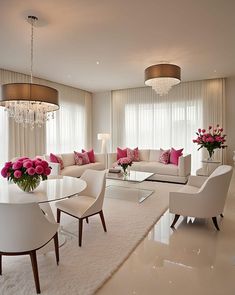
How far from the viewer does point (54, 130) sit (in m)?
7.11

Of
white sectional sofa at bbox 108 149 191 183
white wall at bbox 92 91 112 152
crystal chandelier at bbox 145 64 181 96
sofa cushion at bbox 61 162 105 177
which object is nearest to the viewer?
crystal chandelier at bbox 145 64 181 96

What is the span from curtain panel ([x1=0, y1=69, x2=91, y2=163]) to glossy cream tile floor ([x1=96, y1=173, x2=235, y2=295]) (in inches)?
178

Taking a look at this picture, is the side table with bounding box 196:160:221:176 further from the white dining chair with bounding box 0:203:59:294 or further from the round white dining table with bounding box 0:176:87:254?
the white dining chair with bounding box 0:203:59:294

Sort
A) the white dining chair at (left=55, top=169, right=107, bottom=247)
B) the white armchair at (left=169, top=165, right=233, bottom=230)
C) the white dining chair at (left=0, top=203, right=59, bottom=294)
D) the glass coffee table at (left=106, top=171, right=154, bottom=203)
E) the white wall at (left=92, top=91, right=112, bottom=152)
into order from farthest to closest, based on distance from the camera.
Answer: the white wall at (left=92, top=91, right=112, bottom=152) < the glass coffee table at (left=106, top=171, right=154, bottom=203) < the white armchair at (left=169, top=165, right=233, bottom=230) < the white dining chair at (left=55, top=169, right=107, bottom=247) < the white dining chair at (left=0, top=203, right=59, bottom=294)

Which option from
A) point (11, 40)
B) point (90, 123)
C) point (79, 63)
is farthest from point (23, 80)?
point (90, 123)

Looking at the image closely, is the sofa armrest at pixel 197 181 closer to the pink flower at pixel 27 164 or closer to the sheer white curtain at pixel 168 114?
→ the pink flower at pixel 27 164

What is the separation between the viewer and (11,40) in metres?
3.83

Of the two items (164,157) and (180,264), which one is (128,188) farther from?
(180,264)

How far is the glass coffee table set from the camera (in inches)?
174

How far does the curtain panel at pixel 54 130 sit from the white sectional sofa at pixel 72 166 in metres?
1.14

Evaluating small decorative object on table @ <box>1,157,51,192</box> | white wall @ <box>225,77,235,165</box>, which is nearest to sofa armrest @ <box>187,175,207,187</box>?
small decorative object on table @ <box>1,157,51,192</box>

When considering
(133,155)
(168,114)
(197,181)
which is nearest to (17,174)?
(197,181)

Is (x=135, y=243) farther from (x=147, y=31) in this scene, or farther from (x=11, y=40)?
(x=11, y=40)

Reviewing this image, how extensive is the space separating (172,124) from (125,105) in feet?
6.18
